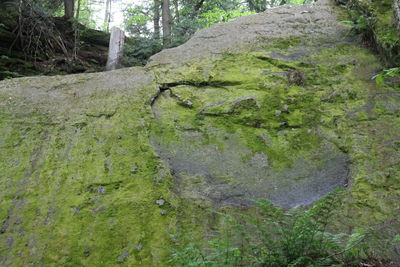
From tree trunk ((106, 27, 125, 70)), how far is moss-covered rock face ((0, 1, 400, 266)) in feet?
10.2

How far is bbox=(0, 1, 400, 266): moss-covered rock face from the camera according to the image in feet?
9.97

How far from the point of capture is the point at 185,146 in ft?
12.8

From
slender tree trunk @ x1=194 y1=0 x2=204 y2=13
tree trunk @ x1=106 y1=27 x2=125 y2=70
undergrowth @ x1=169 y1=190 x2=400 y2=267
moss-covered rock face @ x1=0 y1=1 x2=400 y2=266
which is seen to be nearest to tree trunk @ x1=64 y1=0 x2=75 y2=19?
tree trunk @ x1=106 y1=27 x2=125 y2=70

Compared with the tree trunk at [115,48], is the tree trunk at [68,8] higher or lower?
higher

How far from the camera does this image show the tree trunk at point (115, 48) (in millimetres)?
7879

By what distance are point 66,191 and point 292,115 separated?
9.63 ft

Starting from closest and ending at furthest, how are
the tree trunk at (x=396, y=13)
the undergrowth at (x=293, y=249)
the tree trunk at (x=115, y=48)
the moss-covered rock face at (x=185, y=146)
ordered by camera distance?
the undergrowth at (x=293, y=249)
the moss-covered rock face at (x=185, y=146)
the tree trunk at (x=396, y=13)
the tree trunk at (x=115, y=48)

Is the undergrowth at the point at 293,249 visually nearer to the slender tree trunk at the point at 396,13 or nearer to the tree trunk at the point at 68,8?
the slender tree trunk at the point at 396,13

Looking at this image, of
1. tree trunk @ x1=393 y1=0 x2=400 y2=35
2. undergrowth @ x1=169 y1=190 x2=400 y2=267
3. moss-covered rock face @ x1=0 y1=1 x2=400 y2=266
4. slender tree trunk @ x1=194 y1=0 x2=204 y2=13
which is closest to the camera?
undergrowth @ x1=169 y1=190 x2=400 y2=267

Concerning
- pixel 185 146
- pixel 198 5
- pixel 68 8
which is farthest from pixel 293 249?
pixel 198 5

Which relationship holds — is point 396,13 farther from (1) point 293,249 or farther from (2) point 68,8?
(2) point 68,8

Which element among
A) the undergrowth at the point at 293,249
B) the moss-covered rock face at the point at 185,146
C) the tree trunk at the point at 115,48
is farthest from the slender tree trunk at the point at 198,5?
the undergrowth at the point at 293,249

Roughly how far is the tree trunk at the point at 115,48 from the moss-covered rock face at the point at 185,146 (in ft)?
10.2

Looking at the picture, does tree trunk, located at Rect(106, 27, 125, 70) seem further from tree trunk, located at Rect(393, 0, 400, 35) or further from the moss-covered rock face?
tree trunk, located at Rect(393, 0, 400, 35)
